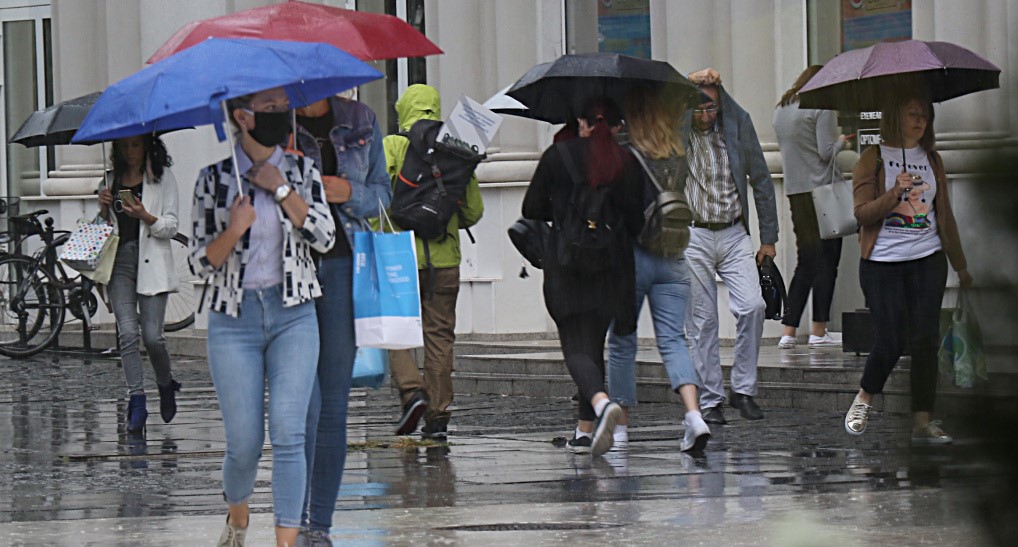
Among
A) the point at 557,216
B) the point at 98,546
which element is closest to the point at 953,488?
the point at 98,546

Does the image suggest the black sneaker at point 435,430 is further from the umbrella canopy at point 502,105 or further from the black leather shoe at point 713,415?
the umbrella canopy at point 502,105

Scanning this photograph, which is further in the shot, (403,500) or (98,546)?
(403,500)

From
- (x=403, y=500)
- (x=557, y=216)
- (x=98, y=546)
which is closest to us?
(x=98, y=546)

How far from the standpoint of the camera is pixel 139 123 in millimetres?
5293

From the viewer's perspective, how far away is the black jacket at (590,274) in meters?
8.25

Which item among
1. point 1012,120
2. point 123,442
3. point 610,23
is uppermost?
point 610,23

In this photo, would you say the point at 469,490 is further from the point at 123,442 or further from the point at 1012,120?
the point at 1012,120

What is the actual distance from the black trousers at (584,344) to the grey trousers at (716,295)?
4.50 ft

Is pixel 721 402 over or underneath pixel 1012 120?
underneath

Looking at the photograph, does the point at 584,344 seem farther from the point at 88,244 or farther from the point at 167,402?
the point at 88,244

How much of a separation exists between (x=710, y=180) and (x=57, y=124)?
5.29 metres

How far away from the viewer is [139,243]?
995cm

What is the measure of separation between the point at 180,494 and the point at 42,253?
32.5 ft

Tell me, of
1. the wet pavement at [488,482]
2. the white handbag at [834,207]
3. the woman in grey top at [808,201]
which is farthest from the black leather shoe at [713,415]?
the woman in grey top at [808,201]
